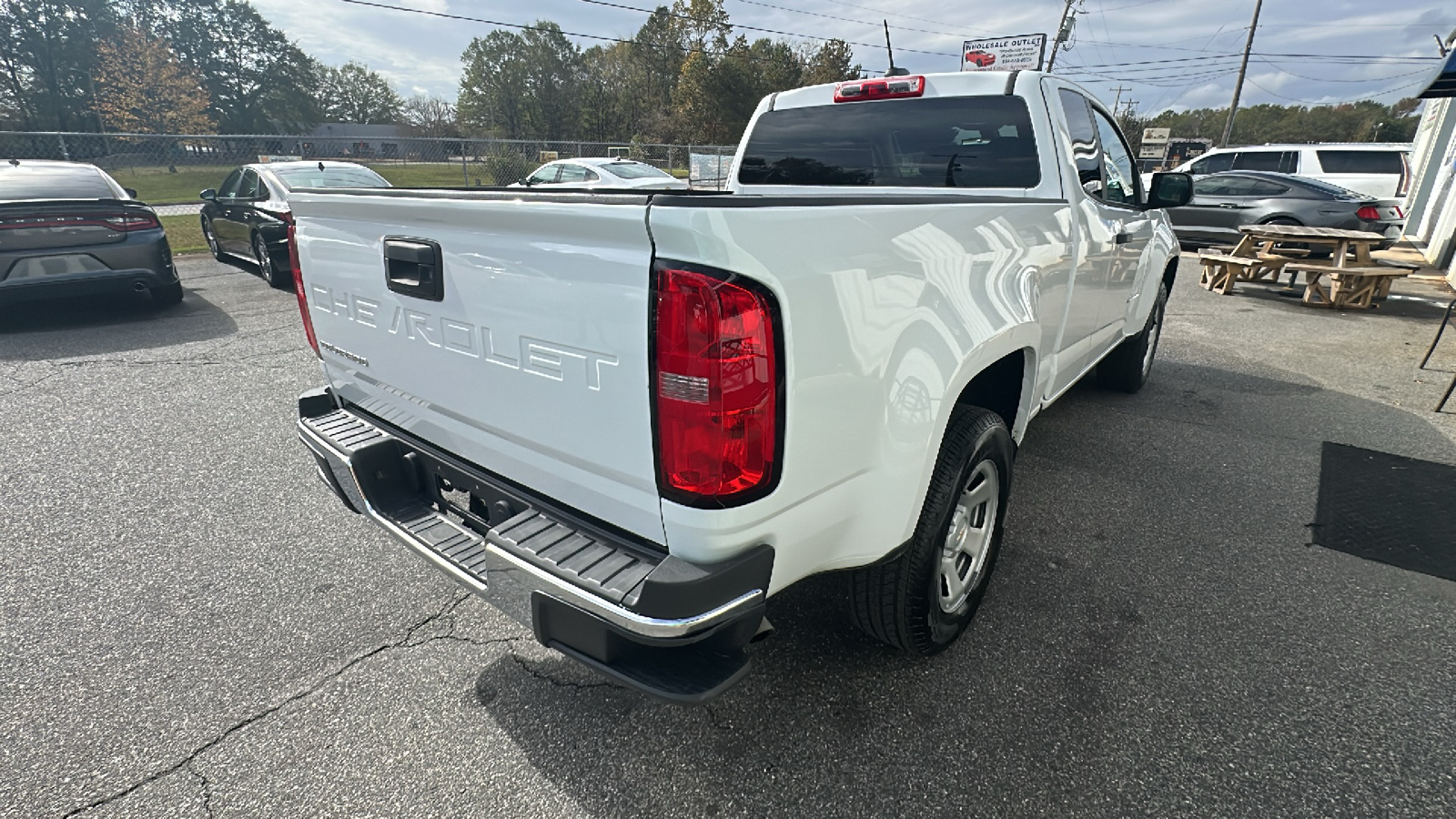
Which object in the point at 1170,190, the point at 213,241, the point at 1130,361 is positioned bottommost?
the point at 1130,361

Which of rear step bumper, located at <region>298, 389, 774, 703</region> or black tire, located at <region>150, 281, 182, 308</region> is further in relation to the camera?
black tire, located at <region>150, 281, 182, 308</region>

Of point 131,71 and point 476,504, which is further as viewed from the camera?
point 131,71

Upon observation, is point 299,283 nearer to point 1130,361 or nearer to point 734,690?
point 734,690

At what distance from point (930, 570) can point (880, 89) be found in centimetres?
251

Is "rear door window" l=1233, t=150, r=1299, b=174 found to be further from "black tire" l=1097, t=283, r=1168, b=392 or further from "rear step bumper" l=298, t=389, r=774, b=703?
"rear step bumper" l=298, t=389, r=774, b=703

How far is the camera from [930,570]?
2.12 metres

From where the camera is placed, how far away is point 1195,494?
3695 millimetres

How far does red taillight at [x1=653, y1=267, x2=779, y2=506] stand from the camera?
137cm

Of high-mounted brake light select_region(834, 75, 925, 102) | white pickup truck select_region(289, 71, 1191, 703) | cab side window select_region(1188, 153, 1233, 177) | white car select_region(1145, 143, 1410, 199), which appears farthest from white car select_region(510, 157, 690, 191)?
cab side window select_region(1188, 153, 1233, 177)

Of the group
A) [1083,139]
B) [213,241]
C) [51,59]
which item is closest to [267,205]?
[213,241]

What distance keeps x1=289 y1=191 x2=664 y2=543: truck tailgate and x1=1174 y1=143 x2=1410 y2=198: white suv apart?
16146 mm

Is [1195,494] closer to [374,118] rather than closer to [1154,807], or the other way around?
[1154,807]

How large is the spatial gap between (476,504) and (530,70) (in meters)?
80.8

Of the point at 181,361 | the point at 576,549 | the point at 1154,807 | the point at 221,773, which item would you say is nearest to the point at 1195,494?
the point at 1154,807
